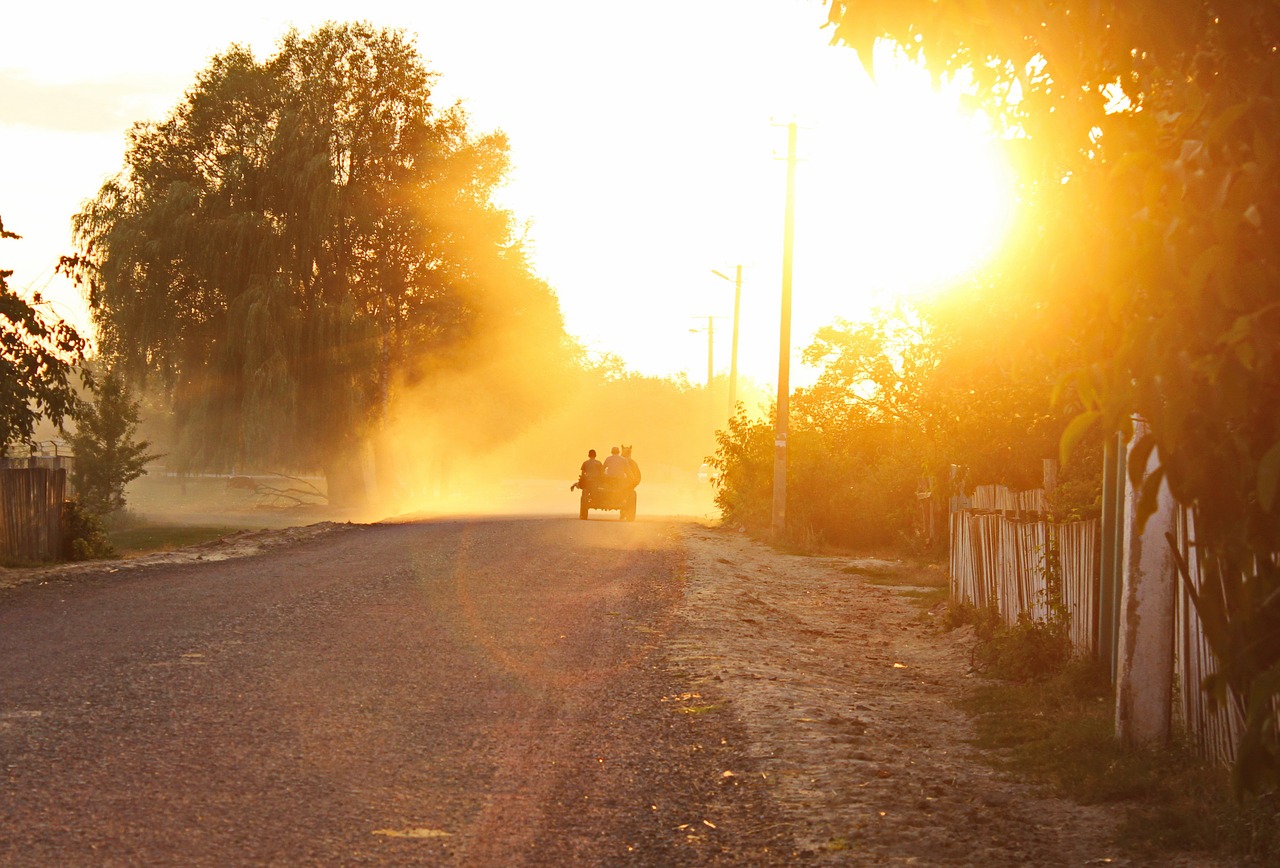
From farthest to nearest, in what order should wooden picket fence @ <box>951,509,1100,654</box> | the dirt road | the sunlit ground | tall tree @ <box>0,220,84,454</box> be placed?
the sunlit ground → tall tree @ <box>0,220,84,454</box> → wooden picket fence @ <box>951,509,1100,654</box> → the dirt road

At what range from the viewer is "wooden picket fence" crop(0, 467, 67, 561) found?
685 inches

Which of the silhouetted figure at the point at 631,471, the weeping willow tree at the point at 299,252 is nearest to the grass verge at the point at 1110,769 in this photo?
the silhouetted figure at the point at 631,471

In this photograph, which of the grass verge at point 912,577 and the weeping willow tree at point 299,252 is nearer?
the grass verge at point 912,577

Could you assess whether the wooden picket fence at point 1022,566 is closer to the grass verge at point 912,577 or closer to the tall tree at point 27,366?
the grass verge at point 912,577

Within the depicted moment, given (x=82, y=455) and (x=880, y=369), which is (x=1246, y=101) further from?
(x=82, y=455)

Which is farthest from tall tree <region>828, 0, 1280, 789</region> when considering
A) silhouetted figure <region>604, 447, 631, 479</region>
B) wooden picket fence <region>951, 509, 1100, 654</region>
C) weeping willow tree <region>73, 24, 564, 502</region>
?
weeping willow tree <region>73, 24, 564, 502</region>

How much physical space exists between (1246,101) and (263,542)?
20.8m

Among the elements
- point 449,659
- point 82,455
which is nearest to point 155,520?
point 82,455

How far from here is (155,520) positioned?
44.7 metres

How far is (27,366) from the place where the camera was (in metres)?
16.6

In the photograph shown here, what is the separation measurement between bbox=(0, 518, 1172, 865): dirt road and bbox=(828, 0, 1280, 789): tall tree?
2.70 meters

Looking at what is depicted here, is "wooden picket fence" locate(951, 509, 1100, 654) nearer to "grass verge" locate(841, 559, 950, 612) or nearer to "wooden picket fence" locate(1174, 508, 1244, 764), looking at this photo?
"wooden picket fence" locate(1174, 508, 1244, 764)

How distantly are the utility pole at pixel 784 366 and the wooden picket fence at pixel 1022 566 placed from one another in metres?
14.0

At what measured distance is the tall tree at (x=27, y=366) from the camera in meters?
16.3
